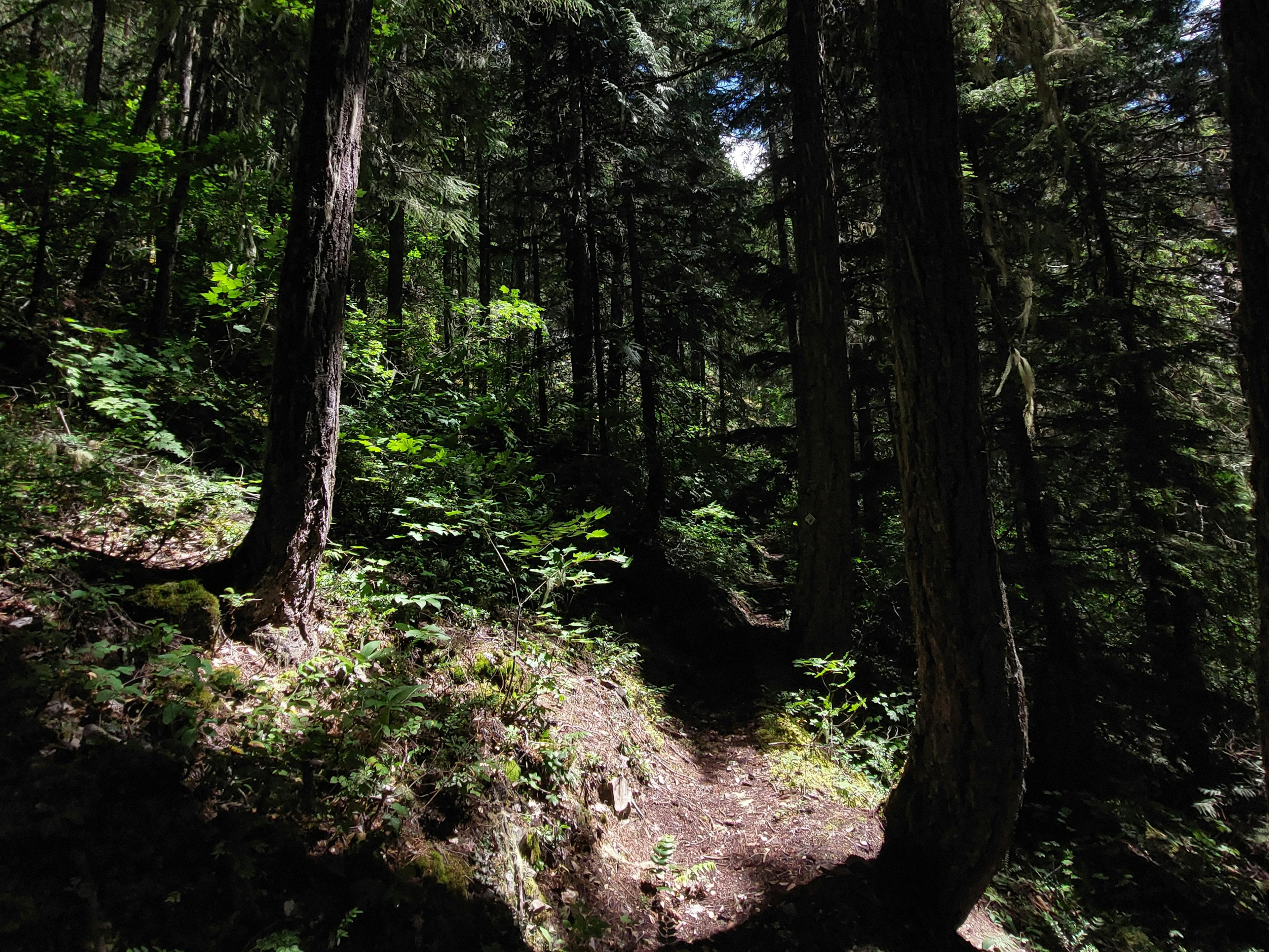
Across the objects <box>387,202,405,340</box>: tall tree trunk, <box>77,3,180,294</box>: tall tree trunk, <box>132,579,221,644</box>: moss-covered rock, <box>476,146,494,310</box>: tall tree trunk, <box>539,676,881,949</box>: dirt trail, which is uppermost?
<box>476,146,494,310</box>: tall tree trunk

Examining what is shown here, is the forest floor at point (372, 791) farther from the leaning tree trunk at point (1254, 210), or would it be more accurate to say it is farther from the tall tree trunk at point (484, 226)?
the tall tree trunk at point (484, 226)

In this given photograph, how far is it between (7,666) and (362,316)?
605 centimetres

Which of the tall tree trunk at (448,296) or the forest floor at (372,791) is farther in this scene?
the tall tree trunk at (448,296)

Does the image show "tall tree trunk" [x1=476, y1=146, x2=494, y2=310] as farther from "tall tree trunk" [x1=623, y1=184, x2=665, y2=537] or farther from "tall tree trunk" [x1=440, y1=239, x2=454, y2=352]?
"tall tree trunk" [x1=623, y1=184, x2=665, y2=537]

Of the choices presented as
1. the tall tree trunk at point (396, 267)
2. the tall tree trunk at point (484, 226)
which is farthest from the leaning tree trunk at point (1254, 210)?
the tall tree trunk at point (484, 226)

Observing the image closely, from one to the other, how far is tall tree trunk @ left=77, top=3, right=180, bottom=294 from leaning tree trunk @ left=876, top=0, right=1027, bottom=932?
601 centimetres

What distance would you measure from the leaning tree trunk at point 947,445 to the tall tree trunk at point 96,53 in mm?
8840

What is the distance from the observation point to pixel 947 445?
370 cm

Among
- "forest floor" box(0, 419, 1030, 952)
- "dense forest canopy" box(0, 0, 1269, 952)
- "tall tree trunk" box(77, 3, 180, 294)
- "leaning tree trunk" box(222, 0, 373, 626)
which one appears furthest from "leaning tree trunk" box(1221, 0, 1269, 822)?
"tall tree trunk" box(77, 3, 180, 294)

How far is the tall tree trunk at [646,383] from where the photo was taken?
11.1 m

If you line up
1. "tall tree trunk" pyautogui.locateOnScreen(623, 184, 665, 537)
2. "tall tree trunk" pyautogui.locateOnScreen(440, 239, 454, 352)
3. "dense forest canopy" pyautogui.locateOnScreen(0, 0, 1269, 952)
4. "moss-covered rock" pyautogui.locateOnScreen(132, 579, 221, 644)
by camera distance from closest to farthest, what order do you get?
1. "dense forest canopy" pyautogui.locateOnScreen(0, 0, 1269, 952)
2. "moss-covered rock" pyautogui.locateOnScreen(132, 579, 221, 644)
3. "tall tree trunk" pyautogui.locateOnScreen(623, 184, 665, 537)
4. "tall tree trunk" pyautogui.locateOnScreen(440, 239, 454, 352)

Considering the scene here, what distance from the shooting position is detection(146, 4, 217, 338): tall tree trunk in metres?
6.22

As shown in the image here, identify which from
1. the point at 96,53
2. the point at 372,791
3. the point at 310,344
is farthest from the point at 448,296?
the point at 372,791

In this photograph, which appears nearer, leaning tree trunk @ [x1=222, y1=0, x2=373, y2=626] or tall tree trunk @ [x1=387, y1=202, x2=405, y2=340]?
leaning tree trunk @ [x1=222, y1=0, x2=373, y2=626]
